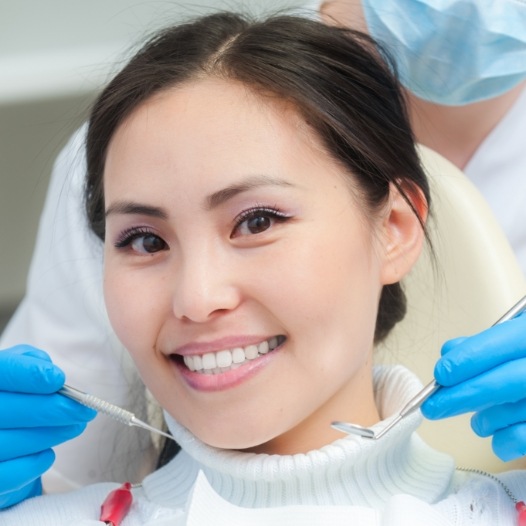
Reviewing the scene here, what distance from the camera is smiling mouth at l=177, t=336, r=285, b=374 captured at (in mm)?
1290

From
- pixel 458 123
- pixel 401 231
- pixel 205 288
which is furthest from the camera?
pixel 458 123

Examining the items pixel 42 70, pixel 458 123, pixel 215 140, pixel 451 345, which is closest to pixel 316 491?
pixel 451 345

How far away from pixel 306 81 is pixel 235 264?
28cm

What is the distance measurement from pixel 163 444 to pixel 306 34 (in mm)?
750

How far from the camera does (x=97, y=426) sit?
1814 mm

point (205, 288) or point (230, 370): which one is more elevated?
point (205, 288)

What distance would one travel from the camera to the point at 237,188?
1269 millimetres

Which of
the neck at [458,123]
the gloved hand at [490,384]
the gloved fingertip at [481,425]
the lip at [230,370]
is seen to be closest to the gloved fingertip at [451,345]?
the gloved hand at [490,384]

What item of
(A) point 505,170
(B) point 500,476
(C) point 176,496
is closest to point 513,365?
(B) point 500,476

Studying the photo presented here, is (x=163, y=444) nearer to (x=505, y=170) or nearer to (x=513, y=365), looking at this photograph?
(x=513, y=365)

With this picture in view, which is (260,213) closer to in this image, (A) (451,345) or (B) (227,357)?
(B) (227,357)

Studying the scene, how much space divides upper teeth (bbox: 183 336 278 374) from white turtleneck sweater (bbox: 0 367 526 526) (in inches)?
5.2

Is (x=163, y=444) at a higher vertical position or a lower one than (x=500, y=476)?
lower

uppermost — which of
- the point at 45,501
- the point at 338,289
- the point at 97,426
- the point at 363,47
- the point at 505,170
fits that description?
the point at 363,47
